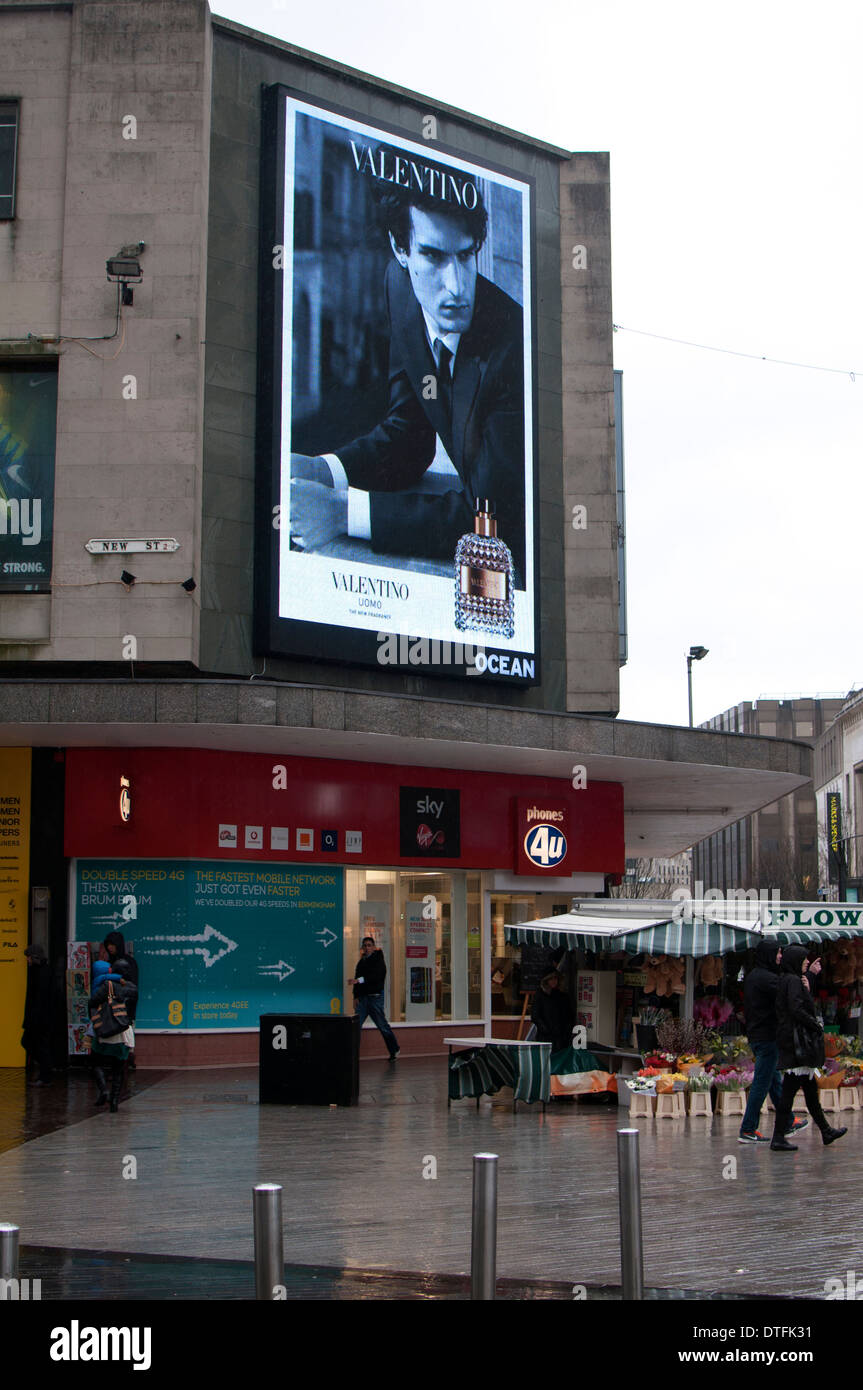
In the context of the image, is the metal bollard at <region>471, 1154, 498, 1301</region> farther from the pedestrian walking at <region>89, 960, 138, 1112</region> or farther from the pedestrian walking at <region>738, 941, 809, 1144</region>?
the pedestrian walking at <region>89, 960, 138, 1112</region>

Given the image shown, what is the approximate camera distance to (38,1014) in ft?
62.0

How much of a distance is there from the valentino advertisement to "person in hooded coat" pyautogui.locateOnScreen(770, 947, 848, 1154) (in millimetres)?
11674

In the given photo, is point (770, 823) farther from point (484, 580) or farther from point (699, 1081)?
point (699, 1081)

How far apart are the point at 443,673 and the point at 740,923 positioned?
7849 millimetres

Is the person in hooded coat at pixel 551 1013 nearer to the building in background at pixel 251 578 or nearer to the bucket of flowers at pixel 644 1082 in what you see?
the bucket of flowers at pixel 644 1082

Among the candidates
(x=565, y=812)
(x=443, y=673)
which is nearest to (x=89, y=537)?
(x=443, y=673)

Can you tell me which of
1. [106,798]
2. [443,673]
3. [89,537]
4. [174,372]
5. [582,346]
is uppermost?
Answer: [582,346]

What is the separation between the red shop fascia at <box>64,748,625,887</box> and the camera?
2073 cm

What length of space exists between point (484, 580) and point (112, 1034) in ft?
39.1

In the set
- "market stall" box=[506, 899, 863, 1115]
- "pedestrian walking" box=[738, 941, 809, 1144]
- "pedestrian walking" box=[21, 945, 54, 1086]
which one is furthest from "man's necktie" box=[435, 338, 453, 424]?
"pedestrian walking" box=[738, 941, 809, 1144]

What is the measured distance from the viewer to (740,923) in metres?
18.5

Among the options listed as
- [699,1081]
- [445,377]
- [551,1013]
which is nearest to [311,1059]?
[551,1013]
